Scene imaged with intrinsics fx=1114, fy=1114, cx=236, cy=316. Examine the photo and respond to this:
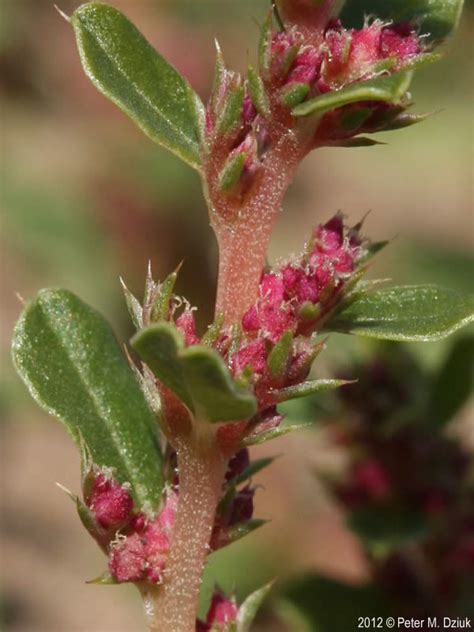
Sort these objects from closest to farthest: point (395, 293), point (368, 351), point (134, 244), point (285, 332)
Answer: point (285, 332) → point (395, 293) → point (368, 351) → point (134, 244)

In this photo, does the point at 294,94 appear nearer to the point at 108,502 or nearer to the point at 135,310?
the point at 135,310

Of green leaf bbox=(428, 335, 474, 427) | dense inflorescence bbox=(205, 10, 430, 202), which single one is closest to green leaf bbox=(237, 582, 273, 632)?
dense inflorescence bbox=(205, 10, 430, 202)

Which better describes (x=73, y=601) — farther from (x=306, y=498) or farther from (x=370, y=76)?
(x=370, y=76)

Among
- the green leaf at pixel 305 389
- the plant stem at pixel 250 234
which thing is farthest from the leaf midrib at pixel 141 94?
the green leaf at pixel 305 389

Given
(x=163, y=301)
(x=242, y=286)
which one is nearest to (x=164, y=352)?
(x=163, y=301)

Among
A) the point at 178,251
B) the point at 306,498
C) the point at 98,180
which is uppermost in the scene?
the point at 98,180

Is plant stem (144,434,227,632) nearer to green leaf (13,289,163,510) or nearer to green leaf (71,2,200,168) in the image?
green leaf (13,289,163,510)

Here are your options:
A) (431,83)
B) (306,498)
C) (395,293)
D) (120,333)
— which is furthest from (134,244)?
(395,293)
